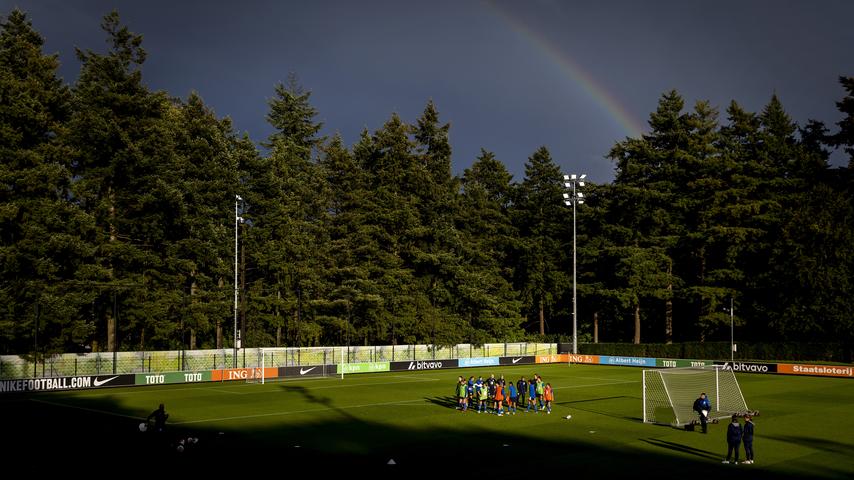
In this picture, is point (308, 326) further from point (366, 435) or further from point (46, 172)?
point (366, 435)

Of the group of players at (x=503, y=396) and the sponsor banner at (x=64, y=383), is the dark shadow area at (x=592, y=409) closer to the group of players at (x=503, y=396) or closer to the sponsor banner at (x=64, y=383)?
the group of players at (x=503, y=396)

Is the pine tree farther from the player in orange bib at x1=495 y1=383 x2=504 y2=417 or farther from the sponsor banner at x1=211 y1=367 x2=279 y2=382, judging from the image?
the player in orange bib at x1=495 y1=383 x2=504 y2=417

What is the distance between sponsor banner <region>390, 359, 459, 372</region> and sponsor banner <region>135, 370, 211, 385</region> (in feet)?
63.1

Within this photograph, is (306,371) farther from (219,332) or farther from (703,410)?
(703,410)

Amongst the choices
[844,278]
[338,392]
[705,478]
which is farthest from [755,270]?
[705,478]

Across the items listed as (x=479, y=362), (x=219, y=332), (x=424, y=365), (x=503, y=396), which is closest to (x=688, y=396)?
(x=503, y=396)

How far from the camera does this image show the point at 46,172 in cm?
5953

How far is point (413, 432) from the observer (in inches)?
1216

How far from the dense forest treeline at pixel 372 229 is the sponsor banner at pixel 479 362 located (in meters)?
12.0

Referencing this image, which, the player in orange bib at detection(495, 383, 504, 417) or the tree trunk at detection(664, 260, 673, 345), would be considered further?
the tree trunk at detection(664, 260, 673, 345)

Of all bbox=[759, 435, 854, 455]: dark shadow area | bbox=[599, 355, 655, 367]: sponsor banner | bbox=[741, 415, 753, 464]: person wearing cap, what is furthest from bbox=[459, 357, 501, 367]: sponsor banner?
bbox=[741, 415, 753, 464]: person wearing cap

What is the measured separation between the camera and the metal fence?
53.2 metres

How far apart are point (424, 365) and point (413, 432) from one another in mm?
40319

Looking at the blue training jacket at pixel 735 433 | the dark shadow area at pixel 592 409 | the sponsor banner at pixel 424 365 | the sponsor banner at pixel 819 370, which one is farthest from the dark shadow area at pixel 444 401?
the sponsor banner at pixel 819 370
